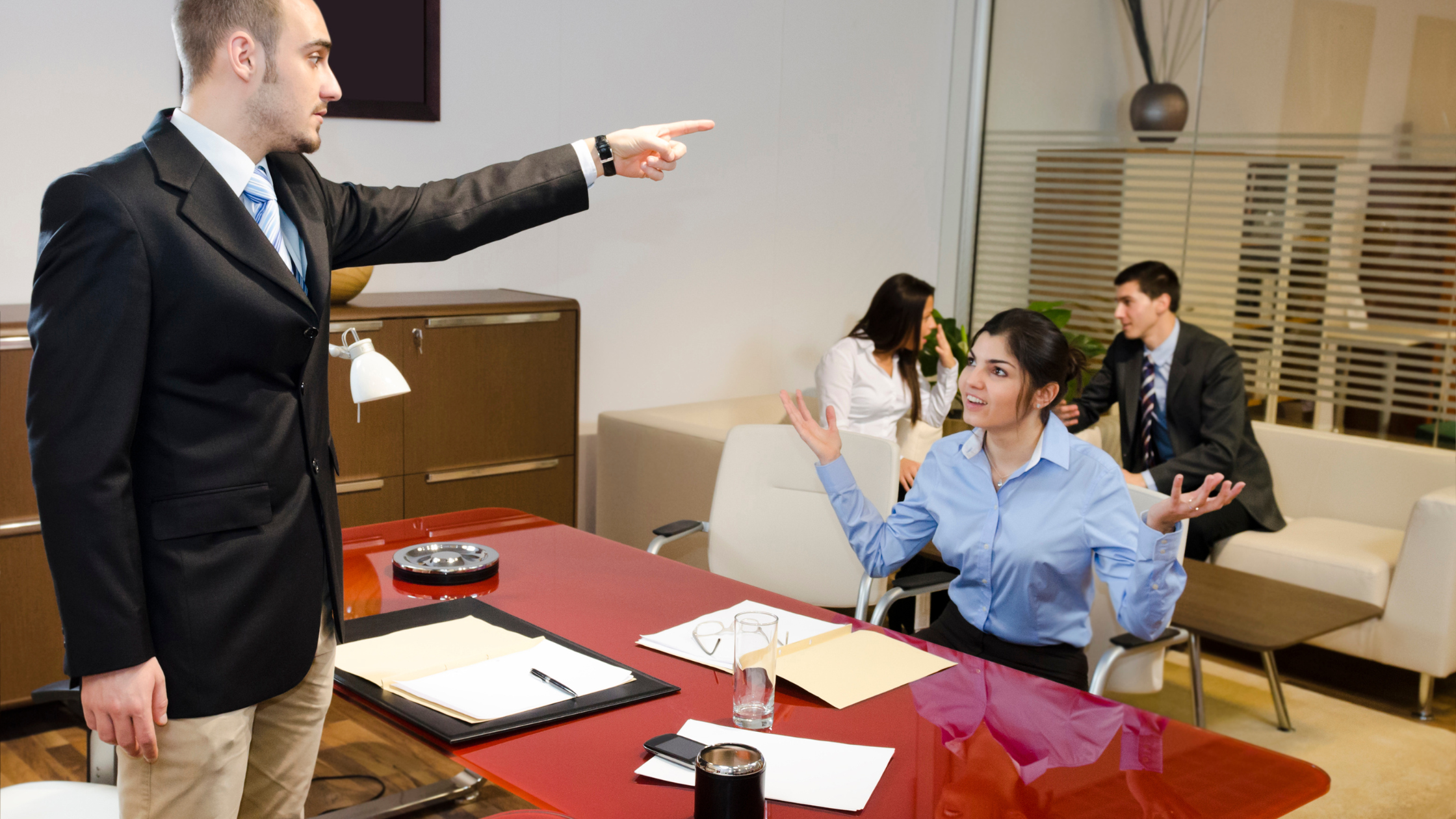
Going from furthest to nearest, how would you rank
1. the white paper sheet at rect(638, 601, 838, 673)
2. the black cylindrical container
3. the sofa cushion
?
the sofa cushion < the white paper sheet at rect(638, 601, 838, 673) < the black cylindrical container

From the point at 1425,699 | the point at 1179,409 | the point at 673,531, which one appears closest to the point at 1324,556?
the point at 1425,699

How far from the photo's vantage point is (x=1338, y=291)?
5.16 m

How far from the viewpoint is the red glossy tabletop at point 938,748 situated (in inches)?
60.0

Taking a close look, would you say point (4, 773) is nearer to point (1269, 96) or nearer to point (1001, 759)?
point (1001, 759)

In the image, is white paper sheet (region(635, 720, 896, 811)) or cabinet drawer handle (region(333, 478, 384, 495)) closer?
white paper sheet (region(635, 720, 896, 811))

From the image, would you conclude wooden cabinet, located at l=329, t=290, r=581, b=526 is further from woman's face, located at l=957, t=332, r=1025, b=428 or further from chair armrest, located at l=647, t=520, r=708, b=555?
woman's face, located at l=957, t=332, r=1025, b=428

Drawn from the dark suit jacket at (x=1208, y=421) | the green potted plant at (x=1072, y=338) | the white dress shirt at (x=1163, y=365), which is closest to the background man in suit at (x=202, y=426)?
the dark suit jacket at (x=1208, y=421)

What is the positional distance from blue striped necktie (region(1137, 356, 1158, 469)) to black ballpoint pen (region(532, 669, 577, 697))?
3583 millimetres

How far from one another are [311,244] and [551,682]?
0.74 meters

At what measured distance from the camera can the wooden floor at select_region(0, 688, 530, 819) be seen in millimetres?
3162

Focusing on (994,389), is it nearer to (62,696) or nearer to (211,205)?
(211,205)

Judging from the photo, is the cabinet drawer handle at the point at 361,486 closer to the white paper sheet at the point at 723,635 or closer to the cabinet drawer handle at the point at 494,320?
the cabinet drawer handle at the point at 494,320

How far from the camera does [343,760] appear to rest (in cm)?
341

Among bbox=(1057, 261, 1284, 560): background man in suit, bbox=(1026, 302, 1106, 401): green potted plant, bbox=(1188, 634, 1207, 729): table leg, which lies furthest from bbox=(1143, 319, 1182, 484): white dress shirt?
bbox=(1188, 634, 1207, 729): table leg
